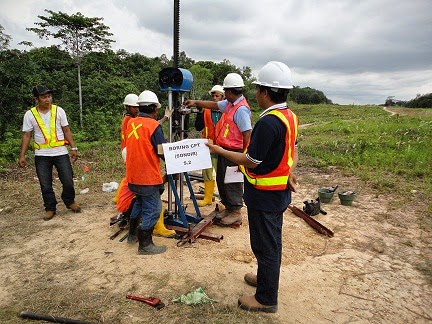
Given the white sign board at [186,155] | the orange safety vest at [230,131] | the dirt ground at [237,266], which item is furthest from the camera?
the orange safety vest at [230,131]

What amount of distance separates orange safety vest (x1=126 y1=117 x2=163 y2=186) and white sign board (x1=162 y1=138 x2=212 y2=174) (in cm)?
24

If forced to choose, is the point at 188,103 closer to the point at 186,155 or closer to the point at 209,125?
the point at 186,155

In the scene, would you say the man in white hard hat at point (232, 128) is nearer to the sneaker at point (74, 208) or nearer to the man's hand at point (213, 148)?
the man's hand at point (213, 148)

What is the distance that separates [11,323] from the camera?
2836 millimetres

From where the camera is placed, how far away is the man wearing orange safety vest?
4898 mm

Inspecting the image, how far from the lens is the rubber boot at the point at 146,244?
3.90 metres

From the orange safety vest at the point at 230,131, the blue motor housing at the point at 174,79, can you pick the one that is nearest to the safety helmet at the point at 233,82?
the orange safety vest at the point at 230,131

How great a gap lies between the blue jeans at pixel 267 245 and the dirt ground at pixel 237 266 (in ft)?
1.11

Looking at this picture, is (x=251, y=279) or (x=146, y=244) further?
(x=146, y=244)

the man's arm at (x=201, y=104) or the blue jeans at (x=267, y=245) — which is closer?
the blue jeans at (x=267, y=245)

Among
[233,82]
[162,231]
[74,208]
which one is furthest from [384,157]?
[74,208]

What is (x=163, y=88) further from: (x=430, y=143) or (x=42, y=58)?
(x=42, y=58)

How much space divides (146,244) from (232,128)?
74.3 inches

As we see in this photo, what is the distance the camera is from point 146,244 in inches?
155
